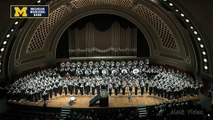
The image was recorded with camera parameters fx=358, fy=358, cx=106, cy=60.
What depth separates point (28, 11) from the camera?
2317 centimetres

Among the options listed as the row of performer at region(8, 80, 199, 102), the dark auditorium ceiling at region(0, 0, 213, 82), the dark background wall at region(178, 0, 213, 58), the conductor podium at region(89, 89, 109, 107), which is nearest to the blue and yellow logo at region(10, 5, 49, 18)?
the dark auditorium ceiling at region(0, 0, 213, 82)

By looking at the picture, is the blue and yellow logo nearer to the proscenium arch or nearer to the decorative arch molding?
the decorative arch molding

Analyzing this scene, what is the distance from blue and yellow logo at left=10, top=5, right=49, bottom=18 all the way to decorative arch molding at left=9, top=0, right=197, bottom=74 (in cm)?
877

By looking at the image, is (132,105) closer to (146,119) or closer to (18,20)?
(146,119)

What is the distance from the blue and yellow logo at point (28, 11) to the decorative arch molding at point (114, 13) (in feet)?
28.8

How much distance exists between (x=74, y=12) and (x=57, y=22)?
200cm

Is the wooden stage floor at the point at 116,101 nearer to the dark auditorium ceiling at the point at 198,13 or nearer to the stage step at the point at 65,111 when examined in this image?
the stage step at the point at 65,111

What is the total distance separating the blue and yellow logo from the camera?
74.8 ft

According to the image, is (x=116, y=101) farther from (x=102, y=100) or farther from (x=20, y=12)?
(x=20, y=12)

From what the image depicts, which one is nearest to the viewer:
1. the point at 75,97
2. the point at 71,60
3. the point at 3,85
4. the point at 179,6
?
the point at 179,6

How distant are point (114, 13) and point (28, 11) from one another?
15000mm

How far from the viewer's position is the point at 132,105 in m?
28.2

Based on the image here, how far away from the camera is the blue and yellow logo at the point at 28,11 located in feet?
74.8

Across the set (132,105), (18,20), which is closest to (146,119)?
(132,105)
